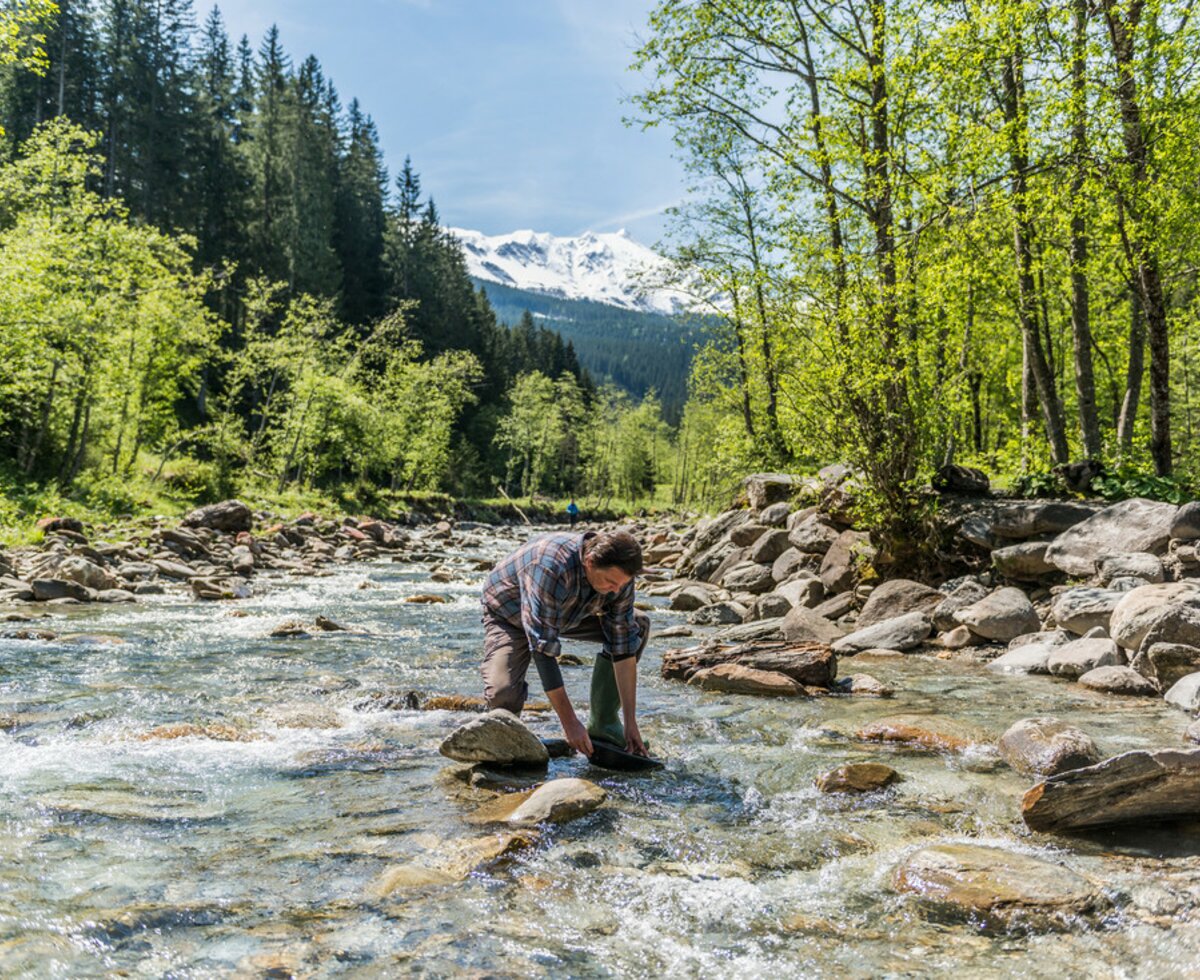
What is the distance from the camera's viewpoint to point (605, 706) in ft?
19.3

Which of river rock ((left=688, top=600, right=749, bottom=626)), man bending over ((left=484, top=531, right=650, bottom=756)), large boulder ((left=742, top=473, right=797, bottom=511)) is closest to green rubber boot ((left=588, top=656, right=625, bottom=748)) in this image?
man bending over ((left=484, top=531, right=650, bottom=756))

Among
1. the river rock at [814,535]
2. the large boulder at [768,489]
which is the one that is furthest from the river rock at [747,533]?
the river rock at [814,535]

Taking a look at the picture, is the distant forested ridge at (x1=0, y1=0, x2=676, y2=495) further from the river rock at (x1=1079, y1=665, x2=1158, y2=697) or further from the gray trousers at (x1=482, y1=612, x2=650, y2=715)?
the river rock at (x1=1079, y1=665, x2=1158, y2=697)

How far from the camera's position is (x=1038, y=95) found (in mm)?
13305

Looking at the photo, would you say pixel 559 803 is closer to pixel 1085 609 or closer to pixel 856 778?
pixel 856 778

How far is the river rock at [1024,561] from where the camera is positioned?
10781 millimetres

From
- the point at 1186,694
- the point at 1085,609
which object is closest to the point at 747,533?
the point at 1085,609

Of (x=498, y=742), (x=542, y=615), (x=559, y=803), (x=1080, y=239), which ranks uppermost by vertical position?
(x=1080, y=239)

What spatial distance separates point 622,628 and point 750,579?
35.9 ft

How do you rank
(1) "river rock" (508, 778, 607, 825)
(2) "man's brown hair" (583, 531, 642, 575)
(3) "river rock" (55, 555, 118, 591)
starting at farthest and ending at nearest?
(3) "river rock" (55, 555, 118, 591)
(2) "man's brown hair" (583, 531, 642, 575)
(1) "river rock" (508, 778, 607, 825)

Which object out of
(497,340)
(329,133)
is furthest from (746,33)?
(497,340)

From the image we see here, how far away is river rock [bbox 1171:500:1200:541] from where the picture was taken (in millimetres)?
9523

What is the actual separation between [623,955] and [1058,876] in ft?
6.43

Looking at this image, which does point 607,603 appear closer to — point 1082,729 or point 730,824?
point 730,824
